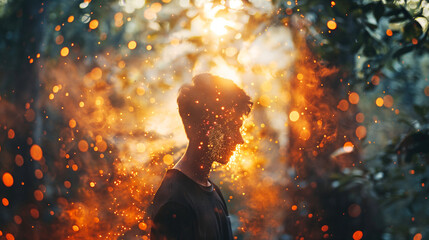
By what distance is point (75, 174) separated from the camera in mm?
969

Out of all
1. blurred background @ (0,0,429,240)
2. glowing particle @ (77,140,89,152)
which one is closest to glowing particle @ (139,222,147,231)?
blurred background @ (0,0,429,240)

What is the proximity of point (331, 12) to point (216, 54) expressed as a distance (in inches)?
17.1

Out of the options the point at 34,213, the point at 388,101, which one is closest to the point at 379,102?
the point at 388,101

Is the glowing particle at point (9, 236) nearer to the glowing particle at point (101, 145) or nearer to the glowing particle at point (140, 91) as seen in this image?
the glowing particle at point (101, 145)

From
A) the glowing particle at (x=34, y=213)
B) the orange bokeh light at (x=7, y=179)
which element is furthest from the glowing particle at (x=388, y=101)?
the orange bokeh light at (x=7, y=179)

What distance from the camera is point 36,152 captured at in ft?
3.46

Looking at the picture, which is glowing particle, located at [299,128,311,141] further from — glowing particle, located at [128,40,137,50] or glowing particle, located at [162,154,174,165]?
glowing particle, located at [128,40,137,50]

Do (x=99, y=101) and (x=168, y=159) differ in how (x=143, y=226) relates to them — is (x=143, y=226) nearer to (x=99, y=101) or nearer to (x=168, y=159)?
(x=168, y=159)

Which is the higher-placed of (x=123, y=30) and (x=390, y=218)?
(x=123, y=30)

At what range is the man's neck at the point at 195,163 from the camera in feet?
3.15

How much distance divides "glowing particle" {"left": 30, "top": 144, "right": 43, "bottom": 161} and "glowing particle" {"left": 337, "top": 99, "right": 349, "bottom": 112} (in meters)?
0.94

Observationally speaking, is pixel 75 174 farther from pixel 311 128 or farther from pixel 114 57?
pixel 311 128

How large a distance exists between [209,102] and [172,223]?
341 mm

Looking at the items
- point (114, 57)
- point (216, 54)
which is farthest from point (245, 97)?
point (114, 57)
